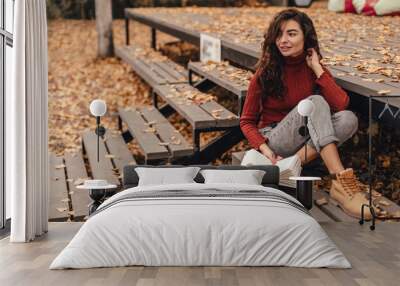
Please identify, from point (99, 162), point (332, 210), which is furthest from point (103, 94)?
point (332, 210)

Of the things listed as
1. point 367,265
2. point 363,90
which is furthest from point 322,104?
point 367,265

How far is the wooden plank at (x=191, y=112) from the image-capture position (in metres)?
5.53

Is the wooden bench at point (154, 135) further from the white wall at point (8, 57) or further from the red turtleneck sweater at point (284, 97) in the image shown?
the white wall at point (8, 57)

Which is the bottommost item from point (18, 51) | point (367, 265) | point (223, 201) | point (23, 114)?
point (367, 265)

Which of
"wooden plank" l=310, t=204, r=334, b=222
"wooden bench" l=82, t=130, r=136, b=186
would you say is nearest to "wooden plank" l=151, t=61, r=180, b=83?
"wooden bench" l=82, t=130, r=136, b=186

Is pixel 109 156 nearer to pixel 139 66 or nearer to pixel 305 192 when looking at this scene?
pixel 305 192

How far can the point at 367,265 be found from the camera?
12.3 ft

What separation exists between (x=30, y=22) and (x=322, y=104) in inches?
72.0

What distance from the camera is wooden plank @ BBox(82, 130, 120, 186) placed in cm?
574

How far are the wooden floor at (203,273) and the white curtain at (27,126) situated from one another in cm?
27

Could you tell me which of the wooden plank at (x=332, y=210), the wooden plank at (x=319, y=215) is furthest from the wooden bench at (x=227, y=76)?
the wooden plank at (x=319, y=215)

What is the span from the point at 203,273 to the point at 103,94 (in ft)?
19.7

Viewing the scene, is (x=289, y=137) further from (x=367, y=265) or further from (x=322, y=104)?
(x=367, y=265)

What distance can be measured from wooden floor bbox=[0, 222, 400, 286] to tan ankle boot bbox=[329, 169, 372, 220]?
673mm
